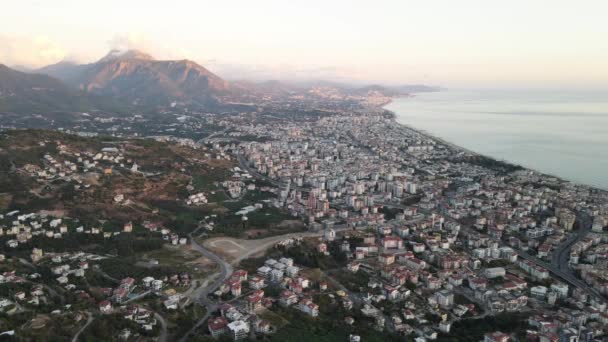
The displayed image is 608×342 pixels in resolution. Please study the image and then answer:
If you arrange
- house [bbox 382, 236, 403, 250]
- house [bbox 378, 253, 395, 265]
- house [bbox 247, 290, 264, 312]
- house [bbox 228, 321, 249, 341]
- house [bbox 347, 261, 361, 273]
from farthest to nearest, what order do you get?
house [bbox 382, 236, 403, 250] → house [bbox 378, 253, 395, 265] → house [bbox 347, 261, 361, 273] → house [bbox 247, 290, 264, 312] → house [bbox 228, 321, 249, 341]

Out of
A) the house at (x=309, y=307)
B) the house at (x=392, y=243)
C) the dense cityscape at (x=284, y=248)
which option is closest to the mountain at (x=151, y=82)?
the dense cityscape at (x=284, y=248)

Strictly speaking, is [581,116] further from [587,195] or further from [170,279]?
[170,279]

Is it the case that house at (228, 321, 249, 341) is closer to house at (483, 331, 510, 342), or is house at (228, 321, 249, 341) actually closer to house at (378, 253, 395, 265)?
house at (483, 331, 510, 342)

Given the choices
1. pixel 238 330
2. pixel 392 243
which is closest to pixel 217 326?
pixel 238 330

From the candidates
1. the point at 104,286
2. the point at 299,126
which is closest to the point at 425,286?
the point at 104,286

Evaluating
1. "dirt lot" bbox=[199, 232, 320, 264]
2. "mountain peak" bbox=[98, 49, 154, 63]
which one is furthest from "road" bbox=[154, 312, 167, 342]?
"mountain peak" bbox=[98, 49, 154, 63]

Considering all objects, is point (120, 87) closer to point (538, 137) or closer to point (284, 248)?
point (538, 137)
